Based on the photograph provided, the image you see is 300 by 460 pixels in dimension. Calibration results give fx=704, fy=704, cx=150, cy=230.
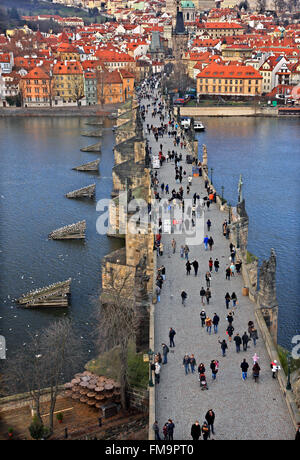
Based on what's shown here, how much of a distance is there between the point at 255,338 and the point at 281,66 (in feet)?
302

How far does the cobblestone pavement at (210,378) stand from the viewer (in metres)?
18.7

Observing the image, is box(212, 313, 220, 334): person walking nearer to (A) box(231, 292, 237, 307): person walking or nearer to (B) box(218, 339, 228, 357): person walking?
(B) box(218, 339, 228, 357): person walking

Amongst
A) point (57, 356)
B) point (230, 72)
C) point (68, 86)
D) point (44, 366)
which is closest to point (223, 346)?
point (57, 356)

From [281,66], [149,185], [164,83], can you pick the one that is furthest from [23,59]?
[149,185]

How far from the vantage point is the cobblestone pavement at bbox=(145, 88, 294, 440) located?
18.7m

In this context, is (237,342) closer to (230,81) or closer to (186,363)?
(186,363)

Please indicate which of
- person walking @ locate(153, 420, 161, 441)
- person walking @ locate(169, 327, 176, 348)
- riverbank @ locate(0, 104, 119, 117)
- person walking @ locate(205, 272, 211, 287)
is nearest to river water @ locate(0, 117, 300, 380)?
person walking @ locate(205, 272, 211, 287)

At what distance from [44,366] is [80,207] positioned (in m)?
25.8

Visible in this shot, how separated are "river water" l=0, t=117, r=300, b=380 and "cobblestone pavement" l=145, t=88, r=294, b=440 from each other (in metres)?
4.52

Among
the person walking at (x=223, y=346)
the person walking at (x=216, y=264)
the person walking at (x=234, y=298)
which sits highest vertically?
the person walking at (x=216, y=264)

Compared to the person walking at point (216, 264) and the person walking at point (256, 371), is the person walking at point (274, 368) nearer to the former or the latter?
the person walking at point (256, 371)

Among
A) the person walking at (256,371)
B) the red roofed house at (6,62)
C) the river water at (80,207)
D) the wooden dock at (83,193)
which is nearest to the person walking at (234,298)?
the river water at (80,207)

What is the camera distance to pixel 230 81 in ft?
340

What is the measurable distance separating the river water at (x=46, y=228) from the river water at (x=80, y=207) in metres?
0.05
